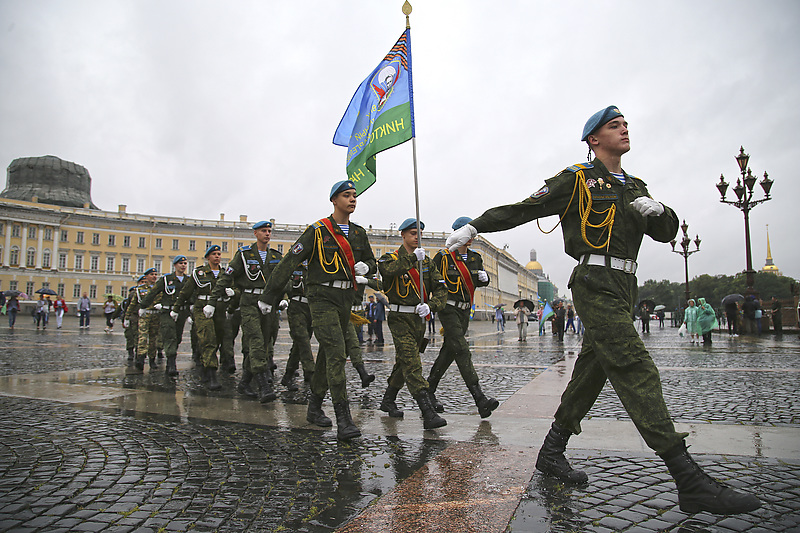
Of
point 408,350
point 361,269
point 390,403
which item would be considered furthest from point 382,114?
point 390,403

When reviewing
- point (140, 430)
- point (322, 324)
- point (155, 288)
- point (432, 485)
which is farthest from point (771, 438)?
point (155, 288)

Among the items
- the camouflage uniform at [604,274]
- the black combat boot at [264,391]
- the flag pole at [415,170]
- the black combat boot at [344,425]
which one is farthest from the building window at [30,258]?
the camouflage uniform at [604,274]

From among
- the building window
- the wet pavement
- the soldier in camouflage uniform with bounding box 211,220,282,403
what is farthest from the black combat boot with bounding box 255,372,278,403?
the building window

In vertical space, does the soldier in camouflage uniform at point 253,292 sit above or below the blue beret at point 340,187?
below

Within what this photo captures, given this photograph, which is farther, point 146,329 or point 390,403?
point 146,329

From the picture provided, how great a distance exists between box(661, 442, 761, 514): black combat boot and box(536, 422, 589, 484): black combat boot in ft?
1.94

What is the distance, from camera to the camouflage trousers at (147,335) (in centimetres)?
991

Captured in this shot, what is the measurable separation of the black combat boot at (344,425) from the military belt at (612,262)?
222 cm

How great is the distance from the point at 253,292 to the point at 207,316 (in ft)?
2.65

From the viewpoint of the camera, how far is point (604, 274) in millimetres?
3148

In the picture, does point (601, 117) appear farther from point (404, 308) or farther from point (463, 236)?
point (404, 308)

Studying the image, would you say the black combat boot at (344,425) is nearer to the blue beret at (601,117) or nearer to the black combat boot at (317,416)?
the black combat boot at (317,416)

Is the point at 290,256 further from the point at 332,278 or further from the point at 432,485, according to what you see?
the point at 432,485

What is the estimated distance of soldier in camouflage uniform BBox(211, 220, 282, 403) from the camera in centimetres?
688
